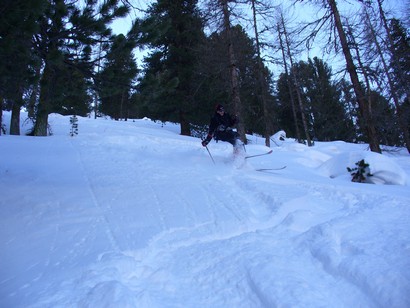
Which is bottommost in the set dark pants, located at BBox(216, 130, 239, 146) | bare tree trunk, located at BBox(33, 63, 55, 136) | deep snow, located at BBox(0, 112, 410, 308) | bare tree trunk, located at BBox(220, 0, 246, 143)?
deep snow, located at BBox(0, 112, 410, 308)

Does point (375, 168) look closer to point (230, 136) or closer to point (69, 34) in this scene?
point (230, 136)

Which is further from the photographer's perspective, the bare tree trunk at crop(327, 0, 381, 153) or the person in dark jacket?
the bare tree trunk at crop(327, 0, 381, 153)

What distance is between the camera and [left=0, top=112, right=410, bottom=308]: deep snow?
7.49 ft

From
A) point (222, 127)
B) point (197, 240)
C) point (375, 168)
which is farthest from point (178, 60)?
point (197, 240)

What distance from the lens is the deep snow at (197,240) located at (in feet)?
7.49

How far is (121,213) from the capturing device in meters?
4.04

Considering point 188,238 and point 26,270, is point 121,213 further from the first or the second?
point 26,270

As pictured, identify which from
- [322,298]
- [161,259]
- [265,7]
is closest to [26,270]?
[161,259]

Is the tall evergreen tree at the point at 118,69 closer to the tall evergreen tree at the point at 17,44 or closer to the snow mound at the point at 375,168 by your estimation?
the tall evergreen tree at the point at 17,44

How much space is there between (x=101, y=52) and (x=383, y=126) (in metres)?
11.7

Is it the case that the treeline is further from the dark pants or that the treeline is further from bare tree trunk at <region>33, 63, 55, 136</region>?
the dark pants

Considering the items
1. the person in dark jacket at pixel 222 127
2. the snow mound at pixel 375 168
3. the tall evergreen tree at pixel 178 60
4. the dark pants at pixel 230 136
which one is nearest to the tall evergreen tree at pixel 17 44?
the person in dark jacket at pixel 222 127

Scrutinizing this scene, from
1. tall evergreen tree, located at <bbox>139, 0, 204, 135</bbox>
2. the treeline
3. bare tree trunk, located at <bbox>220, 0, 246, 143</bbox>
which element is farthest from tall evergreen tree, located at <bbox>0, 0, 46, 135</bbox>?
tall evergreen tree, located at <bbox>139, 0, 204, 135</bbox>

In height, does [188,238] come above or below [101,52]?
below
